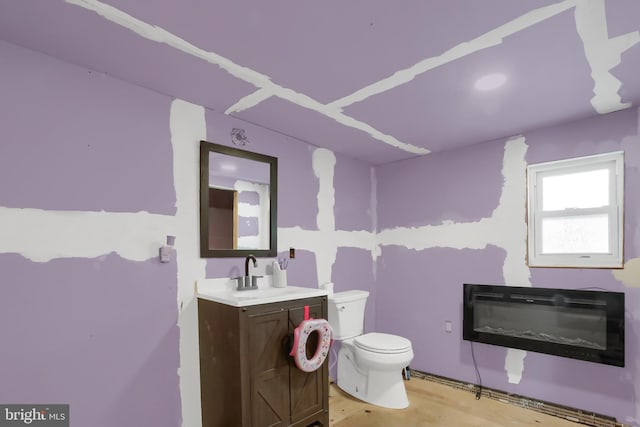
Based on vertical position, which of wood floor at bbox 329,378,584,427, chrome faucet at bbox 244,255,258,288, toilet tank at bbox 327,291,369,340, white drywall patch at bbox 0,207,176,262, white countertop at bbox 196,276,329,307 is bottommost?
wood floor at bbox 329,378,584,427

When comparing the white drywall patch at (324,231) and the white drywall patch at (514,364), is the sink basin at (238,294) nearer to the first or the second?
the white drywall patch at (324,231)

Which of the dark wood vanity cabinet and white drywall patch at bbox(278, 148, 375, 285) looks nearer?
the dark wood vanity cabinet

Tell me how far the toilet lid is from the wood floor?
47 centimetres

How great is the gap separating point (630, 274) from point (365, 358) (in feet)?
6.59

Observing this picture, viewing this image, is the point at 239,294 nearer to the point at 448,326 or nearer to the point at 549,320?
the point at 448,326

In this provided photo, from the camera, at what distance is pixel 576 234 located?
2697 millimetres

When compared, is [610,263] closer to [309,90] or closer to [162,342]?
[309,90]

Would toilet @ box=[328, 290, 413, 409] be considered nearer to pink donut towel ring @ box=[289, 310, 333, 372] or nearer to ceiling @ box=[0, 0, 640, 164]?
pink donut towel ring @ box=[289, 310, 333, 372]

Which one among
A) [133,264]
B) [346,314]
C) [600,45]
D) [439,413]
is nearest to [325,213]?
[346,314]

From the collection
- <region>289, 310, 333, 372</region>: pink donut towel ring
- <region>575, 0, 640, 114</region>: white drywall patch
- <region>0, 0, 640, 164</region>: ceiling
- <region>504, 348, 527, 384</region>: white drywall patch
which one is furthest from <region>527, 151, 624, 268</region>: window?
<region>289, 310, 333, 372</region>: pink donut towel ring

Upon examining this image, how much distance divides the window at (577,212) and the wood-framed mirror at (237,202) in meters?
2.19

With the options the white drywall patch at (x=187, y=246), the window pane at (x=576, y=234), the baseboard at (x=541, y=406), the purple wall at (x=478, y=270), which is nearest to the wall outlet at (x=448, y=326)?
the purple wall at (x=478, y=270)

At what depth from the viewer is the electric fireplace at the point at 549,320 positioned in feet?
7.89

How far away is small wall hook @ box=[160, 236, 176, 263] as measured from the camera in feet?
6.74
